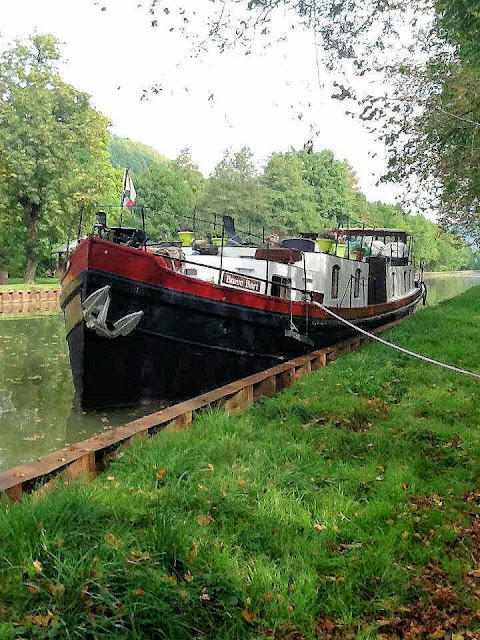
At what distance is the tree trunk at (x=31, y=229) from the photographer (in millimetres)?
34719

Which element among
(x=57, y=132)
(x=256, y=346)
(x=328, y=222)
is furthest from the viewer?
(x=328, y=222)

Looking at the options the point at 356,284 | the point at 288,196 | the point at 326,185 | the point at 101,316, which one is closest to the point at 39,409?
the point at 101,316

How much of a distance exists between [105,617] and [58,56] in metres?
39.1

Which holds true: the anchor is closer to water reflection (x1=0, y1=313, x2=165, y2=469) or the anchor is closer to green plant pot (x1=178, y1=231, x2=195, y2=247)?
water reflection (x1=0, y1=313, x2=165, y2=469)

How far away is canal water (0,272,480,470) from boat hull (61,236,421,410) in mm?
380

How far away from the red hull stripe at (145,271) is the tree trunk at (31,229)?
2610 centimetres

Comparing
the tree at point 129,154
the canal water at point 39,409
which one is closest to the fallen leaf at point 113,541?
the canal water at point 39,409

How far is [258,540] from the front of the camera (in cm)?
389

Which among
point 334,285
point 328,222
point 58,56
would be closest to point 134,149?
point 328,222

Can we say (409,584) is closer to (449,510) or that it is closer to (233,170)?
(449,510)

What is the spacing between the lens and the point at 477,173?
13664 mm

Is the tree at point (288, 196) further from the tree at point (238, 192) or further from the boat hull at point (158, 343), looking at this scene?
the boat hull at point (158, 343)

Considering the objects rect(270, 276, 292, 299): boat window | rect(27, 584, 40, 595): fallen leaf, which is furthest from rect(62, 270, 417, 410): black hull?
rect(27, 584, 40, 595): fallen leaf

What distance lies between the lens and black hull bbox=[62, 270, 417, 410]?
9484mm
